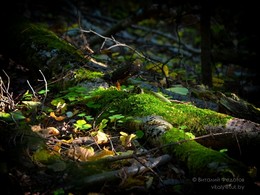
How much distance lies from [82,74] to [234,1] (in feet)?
9.03

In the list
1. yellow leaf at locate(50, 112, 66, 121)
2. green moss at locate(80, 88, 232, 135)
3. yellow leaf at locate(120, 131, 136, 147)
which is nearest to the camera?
yellow leaf at locate(120, 131, 136, 147)

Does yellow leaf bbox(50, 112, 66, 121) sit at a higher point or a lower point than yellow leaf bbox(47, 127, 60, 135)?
lower

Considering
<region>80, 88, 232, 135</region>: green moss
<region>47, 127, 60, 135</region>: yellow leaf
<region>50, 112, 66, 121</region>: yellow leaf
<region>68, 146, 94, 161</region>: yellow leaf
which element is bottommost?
<region>50, 112, 66, 121</region>: yellow leaf

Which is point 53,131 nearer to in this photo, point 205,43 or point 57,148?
point 57,148

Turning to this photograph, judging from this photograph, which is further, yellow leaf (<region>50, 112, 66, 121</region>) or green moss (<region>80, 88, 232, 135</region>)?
yellow leaf (<region>50, 112, 66, 121</region>)

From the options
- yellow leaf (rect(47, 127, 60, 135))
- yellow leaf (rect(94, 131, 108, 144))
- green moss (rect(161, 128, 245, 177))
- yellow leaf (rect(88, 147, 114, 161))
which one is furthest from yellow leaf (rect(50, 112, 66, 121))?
green moss (rect(161, 128, 245, 177))

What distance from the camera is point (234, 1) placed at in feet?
14.8

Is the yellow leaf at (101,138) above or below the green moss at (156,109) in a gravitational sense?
below

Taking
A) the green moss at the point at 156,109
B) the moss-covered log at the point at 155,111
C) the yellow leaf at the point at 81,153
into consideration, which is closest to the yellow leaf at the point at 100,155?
the yellow leaf at the point at 81,153

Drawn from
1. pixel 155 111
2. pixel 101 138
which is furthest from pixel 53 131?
pixel 155 111

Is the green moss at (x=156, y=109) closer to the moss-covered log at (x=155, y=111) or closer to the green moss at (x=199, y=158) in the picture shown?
the moss-covered log at (x=155, y=111)

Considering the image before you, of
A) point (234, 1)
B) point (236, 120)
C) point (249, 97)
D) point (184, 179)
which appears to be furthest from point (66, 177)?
point (249, 97)

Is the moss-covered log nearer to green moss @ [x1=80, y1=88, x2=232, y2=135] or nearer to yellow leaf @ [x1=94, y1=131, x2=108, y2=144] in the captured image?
green moss @ [x1=80, y1=88, x2=232, y2=135]

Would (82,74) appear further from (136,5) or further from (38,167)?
(136,5)
